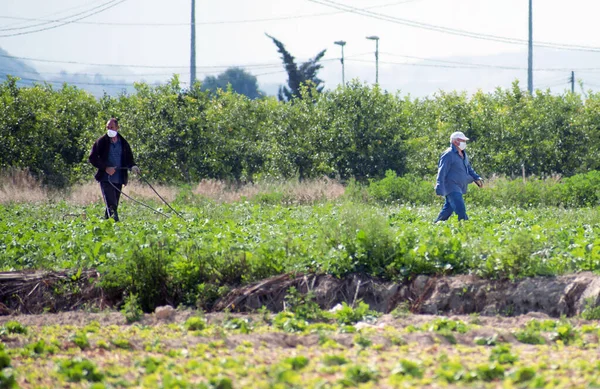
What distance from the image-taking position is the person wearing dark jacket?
13.5 m

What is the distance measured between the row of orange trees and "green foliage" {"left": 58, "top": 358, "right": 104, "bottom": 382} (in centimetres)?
1862

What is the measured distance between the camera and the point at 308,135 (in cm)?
2473

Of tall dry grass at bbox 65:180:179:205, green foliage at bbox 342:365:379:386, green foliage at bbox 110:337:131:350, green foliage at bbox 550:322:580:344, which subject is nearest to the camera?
green foliage at bbox 342:365:379:386

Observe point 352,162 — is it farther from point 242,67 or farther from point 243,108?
point 242,67

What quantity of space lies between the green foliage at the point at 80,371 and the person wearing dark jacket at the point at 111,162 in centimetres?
792

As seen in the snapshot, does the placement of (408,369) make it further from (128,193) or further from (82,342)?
(128,193)

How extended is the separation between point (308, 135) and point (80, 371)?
1952 cm

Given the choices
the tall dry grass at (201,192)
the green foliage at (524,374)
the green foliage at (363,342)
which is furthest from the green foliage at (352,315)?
the tall dry grass at (201,192)

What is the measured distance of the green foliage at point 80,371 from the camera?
5492 millimetres

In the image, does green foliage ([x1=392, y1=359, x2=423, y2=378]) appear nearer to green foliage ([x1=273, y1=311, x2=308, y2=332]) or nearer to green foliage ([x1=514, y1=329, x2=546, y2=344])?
green foliage ([x1=514, y1=329, x2=546, y2=344])

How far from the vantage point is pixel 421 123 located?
26.5 m

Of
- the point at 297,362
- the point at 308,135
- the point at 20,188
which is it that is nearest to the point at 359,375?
the point at 297,362

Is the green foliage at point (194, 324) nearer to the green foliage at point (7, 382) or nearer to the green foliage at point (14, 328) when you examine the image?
the green foliage at point (14, 328)

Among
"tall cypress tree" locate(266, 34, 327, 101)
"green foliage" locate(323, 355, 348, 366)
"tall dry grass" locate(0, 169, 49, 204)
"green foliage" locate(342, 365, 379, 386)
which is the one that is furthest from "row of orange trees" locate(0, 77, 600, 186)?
"tall cypress tree" locate(266, 34, 327, 101)
